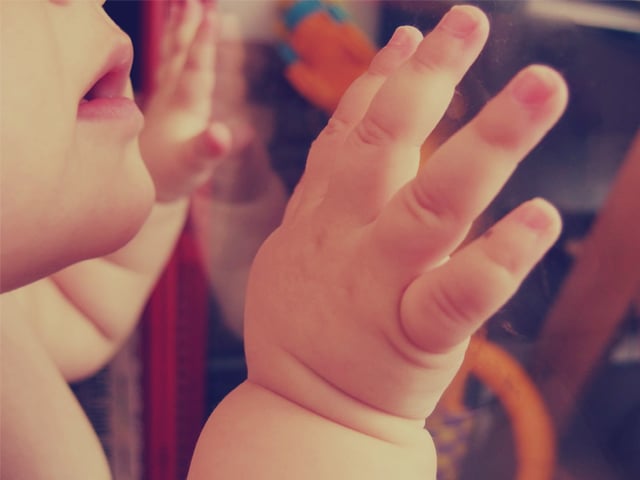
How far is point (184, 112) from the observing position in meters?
0.46

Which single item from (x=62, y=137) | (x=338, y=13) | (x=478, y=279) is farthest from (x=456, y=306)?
(x=338, y=13)

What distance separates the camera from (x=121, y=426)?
0.59 meters

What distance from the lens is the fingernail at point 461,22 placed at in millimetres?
219

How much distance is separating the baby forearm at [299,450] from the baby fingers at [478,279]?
46 millimetres

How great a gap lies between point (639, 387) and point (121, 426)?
40 cm

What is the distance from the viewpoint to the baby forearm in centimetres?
25

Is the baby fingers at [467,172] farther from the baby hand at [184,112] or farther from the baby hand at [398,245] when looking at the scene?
the baby hand at [184,112]

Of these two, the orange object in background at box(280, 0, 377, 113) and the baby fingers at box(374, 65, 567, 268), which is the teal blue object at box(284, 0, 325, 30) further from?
the baby fingers at box(374, 65, 567, 268)

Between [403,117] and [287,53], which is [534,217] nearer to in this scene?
[403,117]

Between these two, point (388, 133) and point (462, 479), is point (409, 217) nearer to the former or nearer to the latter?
point (388, 133)

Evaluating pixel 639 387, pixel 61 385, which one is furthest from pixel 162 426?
pixel 639 387

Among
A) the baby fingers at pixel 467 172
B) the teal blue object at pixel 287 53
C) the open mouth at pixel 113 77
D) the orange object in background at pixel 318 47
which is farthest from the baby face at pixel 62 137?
the teal blue object at pixel 287 53

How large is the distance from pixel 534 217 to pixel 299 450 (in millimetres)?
116

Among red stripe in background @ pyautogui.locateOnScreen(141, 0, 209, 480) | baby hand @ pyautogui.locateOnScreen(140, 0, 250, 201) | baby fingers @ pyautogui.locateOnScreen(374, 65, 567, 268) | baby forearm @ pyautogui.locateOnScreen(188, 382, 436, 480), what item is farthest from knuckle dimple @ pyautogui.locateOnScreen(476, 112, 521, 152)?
red stripe in background @ pyautogui.locateOnScreen(141, 0, 209, 480)
